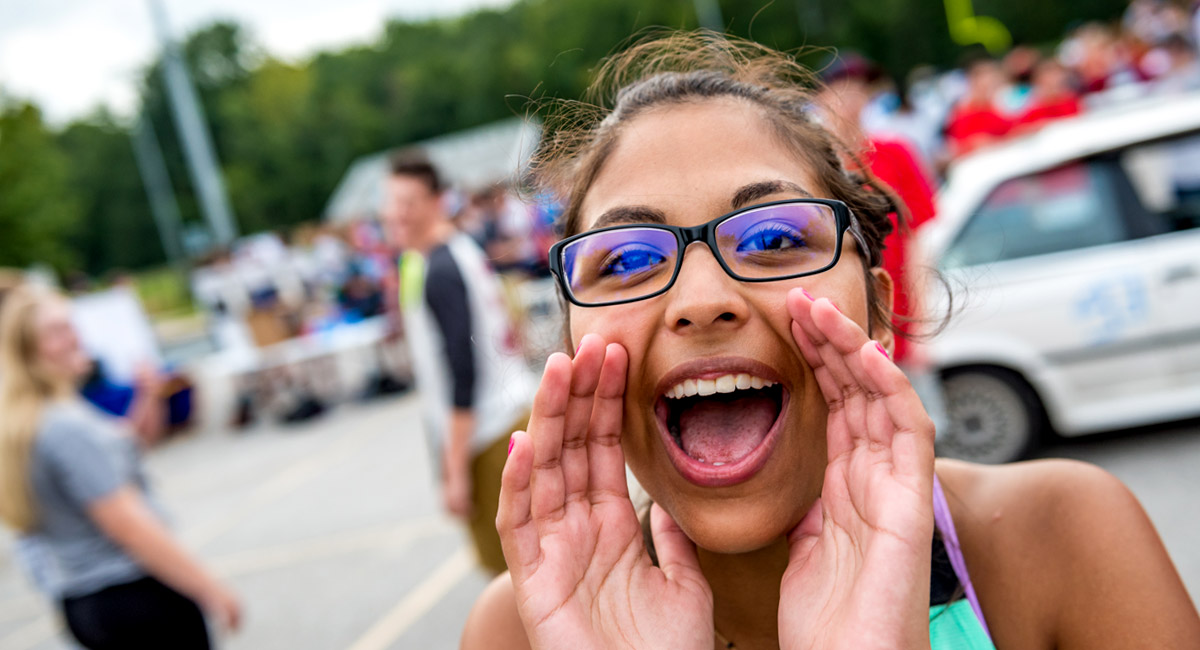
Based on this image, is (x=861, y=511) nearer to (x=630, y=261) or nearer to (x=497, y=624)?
(x=630, y=261)

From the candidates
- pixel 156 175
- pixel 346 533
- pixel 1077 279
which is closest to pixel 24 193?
pixel 346 533

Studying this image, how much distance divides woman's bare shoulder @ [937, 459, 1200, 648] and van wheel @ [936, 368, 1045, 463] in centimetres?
365

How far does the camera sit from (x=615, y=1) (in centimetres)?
5900

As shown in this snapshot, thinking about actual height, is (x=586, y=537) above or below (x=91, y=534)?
above

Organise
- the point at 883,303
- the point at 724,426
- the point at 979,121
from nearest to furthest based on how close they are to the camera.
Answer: the point at 724,426 < the point at 883,303 < the point at 979,121

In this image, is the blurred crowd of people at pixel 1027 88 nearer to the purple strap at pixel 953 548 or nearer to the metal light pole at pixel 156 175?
the purple strap at pixel 953 548

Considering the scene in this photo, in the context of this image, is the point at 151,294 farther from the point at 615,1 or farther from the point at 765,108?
the point at 765,108

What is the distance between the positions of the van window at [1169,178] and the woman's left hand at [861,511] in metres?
4.30

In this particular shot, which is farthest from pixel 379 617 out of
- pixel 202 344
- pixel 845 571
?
pixel 202 344

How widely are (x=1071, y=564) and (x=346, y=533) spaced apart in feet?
20.2

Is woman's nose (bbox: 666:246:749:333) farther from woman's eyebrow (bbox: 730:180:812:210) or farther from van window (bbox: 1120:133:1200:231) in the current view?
van window (bbox: 1120:133:1200:231)

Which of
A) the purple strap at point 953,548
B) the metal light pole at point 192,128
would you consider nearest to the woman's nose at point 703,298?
the purple strap at point 953,548

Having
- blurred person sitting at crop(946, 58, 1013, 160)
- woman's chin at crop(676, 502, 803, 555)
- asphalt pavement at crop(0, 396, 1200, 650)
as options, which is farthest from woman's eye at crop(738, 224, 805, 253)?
blurred person sitting at crop(946, 58, 1013, 160)

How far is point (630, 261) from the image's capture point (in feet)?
4.63
